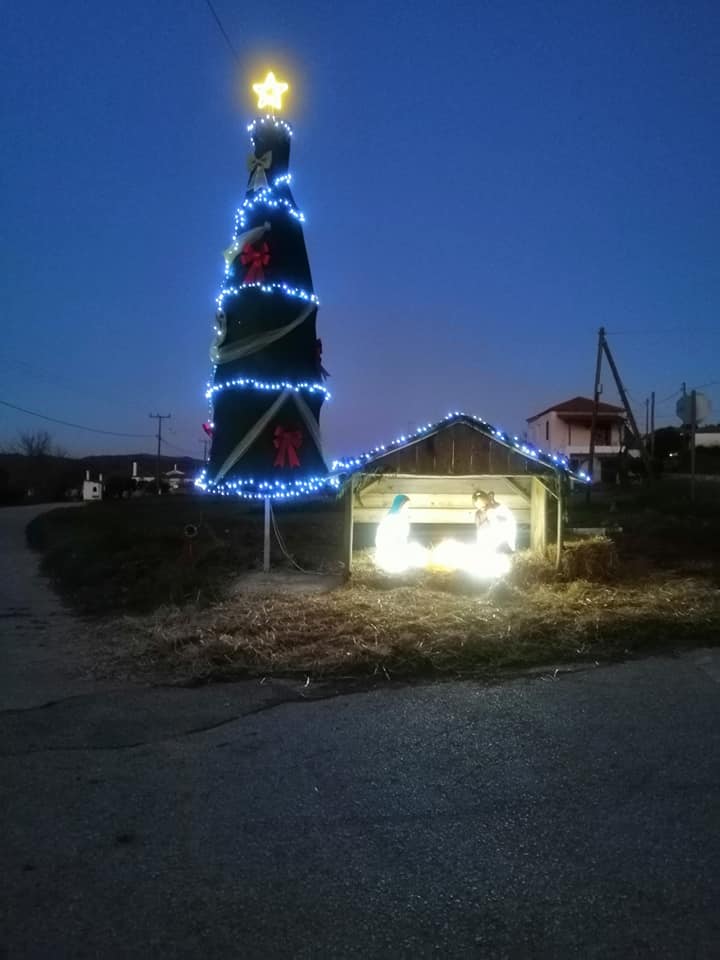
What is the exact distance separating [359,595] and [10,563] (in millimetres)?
12181

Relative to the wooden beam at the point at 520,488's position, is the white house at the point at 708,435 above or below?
above

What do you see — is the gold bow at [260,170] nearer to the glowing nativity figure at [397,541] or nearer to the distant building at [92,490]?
the glowing nativity figure at [397,541]

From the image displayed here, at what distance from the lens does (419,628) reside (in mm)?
8438

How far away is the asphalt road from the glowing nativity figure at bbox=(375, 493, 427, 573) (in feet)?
18.3

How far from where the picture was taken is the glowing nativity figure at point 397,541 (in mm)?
12375

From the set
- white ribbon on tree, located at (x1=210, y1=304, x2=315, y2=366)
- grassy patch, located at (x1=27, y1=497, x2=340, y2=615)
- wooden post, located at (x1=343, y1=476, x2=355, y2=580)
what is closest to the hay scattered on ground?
wooden post, located at (x1=343, y1=476, x2=355, y2=580)

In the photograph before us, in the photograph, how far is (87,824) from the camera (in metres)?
4.39

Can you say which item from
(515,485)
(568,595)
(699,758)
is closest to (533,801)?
(699,758)

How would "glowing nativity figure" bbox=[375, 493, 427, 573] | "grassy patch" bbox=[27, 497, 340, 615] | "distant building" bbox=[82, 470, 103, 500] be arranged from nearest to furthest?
"grassy patch" bbox=[27, 497, 340, 615], "glowing nativity figure" bbox=[375, 493, 427, 573], "distant building" bbox=[82, 470, 103, 500]

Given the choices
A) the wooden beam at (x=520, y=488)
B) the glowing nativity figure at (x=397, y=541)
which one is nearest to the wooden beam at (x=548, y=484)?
the wooden beam at (x=520, y=488)

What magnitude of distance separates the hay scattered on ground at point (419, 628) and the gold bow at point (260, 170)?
22.6 feet

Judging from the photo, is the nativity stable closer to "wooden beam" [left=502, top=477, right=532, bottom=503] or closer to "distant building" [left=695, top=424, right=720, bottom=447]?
"wooden beam" [left=502, top=477, right=532, bottom=503]

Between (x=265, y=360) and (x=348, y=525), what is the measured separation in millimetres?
3194

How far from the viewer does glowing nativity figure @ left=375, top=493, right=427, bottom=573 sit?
1238 centimetres
